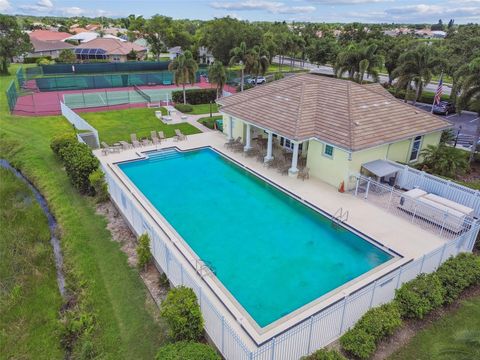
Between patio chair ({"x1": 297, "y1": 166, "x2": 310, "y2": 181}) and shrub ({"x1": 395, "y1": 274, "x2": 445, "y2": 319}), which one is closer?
shrub ({"x1": 395, "y1": 274, "x2": 445, "y2": 319})

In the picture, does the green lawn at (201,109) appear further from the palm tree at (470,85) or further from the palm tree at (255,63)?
the palm tree at (470,85)

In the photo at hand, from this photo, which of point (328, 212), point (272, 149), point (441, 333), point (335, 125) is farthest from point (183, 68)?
point (441, 333)

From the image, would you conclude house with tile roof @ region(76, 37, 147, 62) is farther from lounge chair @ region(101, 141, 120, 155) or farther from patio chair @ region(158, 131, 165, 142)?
lounge chair @ region(101, 141, 120, 155)

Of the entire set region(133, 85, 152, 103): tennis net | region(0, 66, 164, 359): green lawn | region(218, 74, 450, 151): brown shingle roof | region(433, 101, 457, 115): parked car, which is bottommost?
region(0, 66, 164, 359): green lawn

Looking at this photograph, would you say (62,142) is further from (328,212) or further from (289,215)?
(328,212)

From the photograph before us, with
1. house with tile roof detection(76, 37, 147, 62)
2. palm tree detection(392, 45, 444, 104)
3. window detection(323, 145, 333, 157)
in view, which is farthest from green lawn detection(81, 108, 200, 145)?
house with tile roof detection(76, 37, 147, 62)

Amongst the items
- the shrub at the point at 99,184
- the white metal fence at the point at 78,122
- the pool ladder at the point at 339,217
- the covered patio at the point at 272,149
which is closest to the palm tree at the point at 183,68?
the white metal fence at the point at 78,122

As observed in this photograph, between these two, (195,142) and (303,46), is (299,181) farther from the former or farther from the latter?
(303,46)
